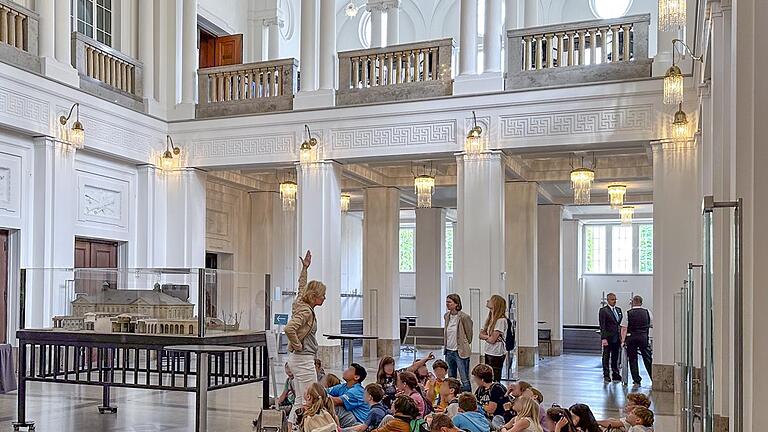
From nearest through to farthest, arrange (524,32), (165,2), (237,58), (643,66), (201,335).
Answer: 1. (201,335)
2. (643,66)
3. (524,32)
4. (165,2)
5. (237,58)

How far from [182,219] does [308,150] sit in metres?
3.26

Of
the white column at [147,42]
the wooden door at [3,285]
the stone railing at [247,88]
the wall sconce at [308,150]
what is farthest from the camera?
the white column at [147,42]

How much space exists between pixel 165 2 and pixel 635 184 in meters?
12.1

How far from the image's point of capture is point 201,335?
9.23 meters

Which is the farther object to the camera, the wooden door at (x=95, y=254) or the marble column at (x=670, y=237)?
the wooden door at (x=95, y=254)

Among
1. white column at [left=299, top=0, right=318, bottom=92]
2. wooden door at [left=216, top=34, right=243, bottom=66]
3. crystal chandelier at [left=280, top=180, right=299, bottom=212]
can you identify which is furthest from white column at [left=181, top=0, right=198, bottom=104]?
wooden door at [left=216, top=34, right=243, bottom=66]

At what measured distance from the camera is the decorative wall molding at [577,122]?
45.7 ft

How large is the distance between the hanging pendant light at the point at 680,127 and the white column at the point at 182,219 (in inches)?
374

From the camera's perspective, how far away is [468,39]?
15.0 meters

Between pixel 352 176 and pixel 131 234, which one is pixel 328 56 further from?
pixel 131 234

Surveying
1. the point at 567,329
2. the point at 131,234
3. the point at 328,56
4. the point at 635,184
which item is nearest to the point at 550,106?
the point at 328,56

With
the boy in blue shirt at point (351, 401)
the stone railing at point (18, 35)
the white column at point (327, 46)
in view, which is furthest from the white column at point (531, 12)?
the boy in blue shirt at point (351, 401)

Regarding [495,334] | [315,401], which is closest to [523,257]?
[495,334]

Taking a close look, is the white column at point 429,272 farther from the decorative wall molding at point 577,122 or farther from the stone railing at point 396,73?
the decorative wall molding at point 577,122
